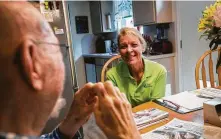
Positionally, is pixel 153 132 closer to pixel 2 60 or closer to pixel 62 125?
pixel 62 125

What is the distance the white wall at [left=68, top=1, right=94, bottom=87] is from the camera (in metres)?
4.53

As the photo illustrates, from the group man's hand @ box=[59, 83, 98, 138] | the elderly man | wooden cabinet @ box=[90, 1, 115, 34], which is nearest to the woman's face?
man's hand @ box=[59, 83, 98, 138]

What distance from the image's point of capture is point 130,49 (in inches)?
66.6

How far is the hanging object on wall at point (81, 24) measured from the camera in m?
4.55

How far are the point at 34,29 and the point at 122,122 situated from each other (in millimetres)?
348

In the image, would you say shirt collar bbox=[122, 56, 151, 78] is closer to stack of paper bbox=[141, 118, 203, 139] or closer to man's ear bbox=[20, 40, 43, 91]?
stack of paper bbox=[141, 118, 203, 139]

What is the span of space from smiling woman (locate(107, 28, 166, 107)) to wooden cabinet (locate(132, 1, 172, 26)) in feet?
4.60

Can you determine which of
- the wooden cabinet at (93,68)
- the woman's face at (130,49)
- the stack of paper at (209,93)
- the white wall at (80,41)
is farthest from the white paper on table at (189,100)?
the white wall at (80,41)

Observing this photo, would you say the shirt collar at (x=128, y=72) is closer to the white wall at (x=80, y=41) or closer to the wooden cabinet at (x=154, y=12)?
the wooden cabinet at (x=154, y=12)

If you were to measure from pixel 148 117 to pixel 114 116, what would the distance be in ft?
1.82

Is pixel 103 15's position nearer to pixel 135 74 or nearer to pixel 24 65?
pixel 135 74

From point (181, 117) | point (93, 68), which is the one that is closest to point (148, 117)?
point (181, 117)

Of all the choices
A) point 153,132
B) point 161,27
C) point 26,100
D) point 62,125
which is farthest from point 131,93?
→ point 161,27

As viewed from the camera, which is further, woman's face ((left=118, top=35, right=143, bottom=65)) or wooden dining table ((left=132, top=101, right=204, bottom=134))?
woman's face ((left=118, top=35, right=143, bottom=65))
